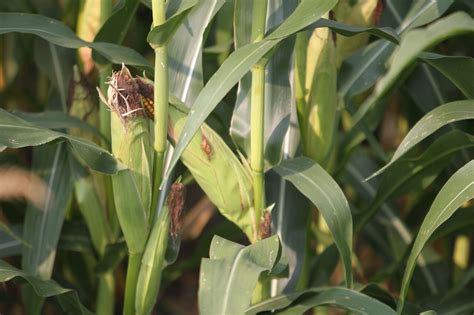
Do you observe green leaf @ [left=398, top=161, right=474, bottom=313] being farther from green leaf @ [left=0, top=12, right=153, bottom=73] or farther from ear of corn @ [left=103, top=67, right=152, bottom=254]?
green leaf @ [left=0, top=12, right=153, bottom=73]

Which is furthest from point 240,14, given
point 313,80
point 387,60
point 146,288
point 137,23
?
point 137,23

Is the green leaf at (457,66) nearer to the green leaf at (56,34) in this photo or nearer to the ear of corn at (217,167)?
the ear of corn at (217,167)

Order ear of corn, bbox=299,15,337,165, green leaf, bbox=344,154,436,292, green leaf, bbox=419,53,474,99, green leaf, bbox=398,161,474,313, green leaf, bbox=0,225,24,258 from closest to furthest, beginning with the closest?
1. green leaf, bbox=398,161,474,313
2. green leaf, bbox=419,53,474,99
3. ear of corn, bbox=299,15,337,165
4. green leaf, bbox=0,225,24,258
5. green leaf, bbox=344,154,436,292

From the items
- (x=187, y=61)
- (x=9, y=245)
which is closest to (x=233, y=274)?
(x=187, y=61)

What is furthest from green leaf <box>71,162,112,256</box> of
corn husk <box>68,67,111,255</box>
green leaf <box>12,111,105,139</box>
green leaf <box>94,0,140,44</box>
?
green leaf <box>94,0,140,44</box>

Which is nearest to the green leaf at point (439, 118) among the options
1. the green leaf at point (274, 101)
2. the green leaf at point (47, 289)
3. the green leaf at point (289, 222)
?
the green leaf at point (274, 101)

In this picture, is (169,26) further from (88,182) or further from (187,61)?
(88,182)

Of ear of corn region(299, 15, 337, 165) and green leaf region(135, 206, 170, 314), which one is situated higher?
ear of corn region(299, 15, 337, 165)

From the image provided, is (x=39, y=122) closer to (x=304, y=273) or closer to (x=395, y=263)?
(x=304, y=273)
